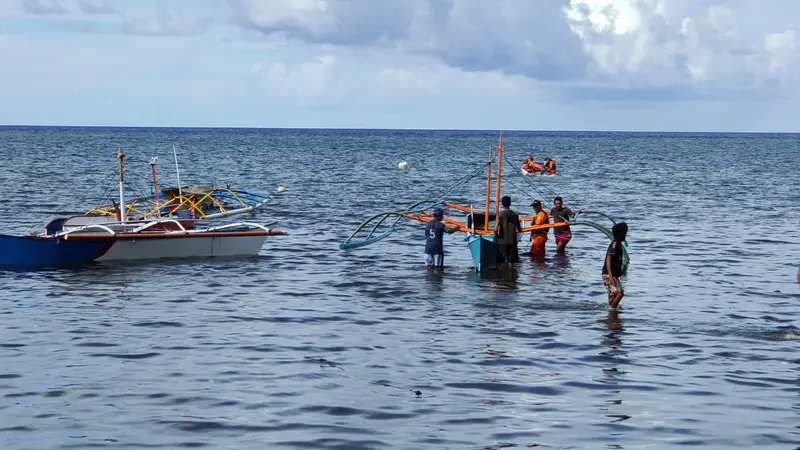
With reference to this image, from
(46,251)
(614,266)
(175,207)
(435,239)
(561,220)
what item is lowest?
(46,251)

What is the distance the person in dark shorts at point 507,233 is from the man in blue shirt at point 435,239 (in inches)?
55.2

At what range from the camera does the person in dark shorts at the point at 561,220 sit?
106ft

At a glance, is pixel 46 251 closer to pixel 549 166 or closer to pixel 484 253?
pixel 484 253

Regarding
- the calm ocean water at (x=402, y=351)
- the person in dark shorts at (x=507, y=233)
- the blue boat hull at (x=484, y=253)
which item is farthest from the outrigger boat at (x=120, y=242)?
A: the person in dark shorts at (x=507, y=233)

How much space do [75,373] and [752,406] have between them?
10.9m

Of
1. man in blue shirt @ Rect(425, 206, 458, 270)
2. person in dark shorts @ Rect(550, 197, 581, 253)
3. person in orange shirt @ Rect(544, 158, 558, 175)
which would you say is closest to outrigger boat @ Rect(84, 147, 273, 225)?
man in blue shirt @ Rect(425, 206, 458, 270)

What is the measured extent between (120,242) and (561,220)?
1330 centimetres

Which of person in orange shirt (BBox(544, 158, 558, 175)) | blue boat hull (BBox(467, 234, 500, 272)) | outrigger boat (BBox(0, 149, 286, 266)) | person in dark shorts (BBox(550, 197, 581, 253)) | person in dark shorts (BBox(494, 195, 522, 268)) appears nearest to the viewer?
person in dark shorts (BBox(494, 195, 522, 268))

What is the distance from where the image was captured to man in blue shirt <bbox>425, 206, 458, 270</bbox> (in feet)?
92.8

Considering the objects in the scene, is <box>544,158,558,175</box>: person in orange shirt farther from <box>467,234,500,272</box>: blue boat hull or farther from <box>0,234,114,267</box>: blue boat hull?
<box>0,234,114,267</box>: blue boat hull

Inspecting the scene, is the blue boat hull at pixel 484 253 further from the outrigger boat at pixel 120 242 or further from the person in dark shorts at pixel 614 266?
the outrigger boat at pixel 120 242

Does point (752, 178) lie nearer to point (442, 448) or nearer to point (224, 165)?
point (224, 165)

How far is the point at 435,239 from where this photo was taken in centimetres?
→ 2875

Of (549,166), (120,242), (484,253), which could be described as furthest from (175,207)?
(549,166)
